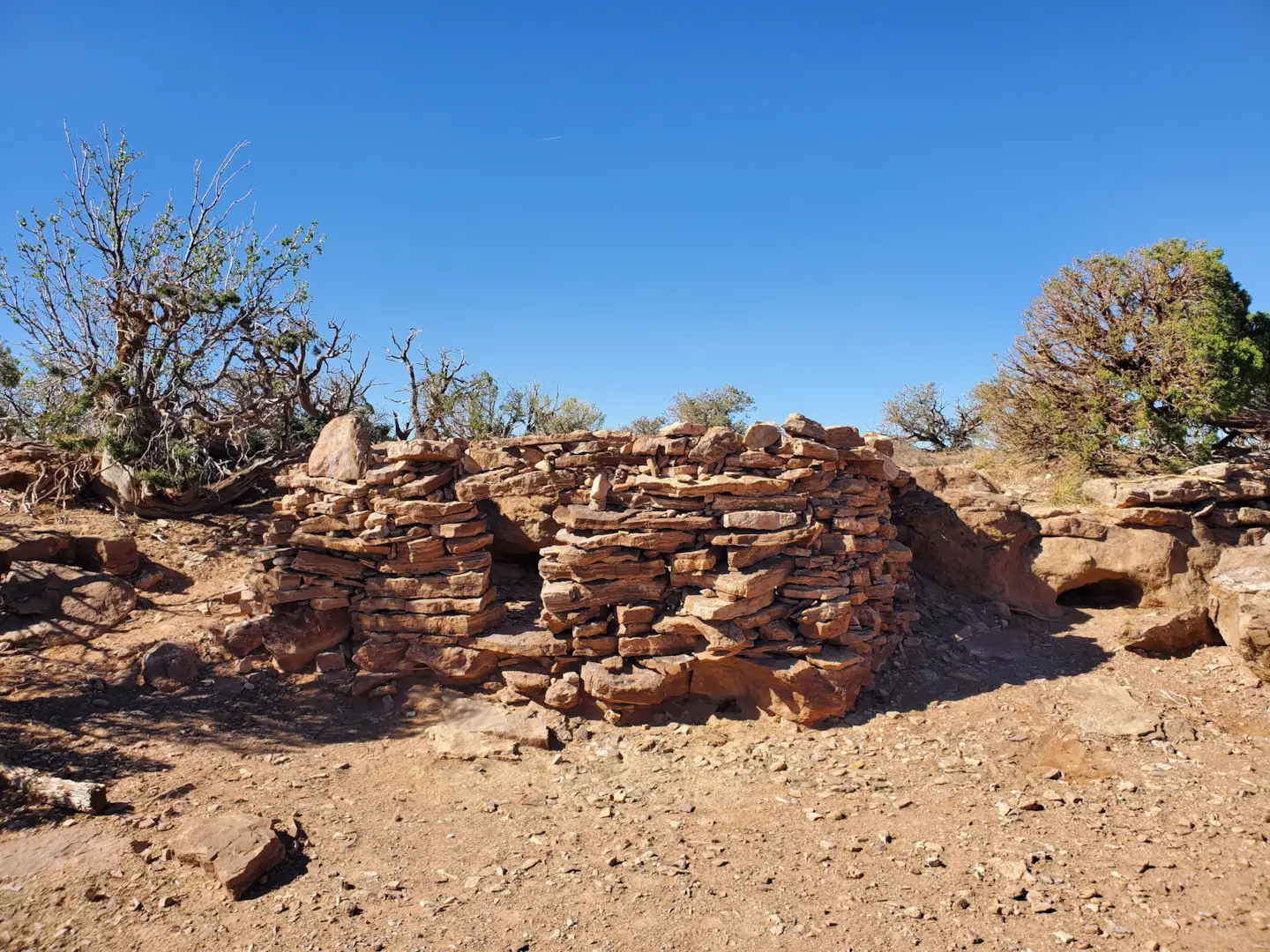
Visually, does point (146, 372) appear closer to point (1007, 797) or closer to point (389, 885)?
point (389, 885)

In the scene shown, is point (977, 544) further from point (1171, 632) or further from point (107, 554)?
point (107, 554)

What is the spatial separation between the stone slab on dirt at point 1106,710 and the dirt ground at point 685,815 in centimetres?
3

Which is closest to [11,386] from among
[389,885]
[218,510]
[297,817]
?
[218,510]

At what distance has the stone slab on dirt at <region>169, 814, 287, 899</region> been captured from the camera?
3846 millimetres

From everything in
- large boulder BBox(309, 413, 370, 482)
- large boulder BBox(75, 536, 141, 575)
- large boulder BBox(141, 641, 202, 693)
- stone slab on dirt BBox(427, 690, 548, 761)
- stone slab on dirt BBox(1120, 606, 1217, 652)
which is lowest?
stone slab on dirt BBox(427, 690, 548, 761)

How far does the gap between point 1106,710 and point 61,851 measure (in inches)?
272

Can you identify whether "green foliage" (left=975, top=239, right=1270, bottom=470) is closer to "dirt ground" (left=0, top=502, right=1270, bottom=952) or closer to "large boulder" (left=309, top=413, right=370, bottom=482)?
"dirt ground" (left=0, top=502, right=1270, bottom=952)

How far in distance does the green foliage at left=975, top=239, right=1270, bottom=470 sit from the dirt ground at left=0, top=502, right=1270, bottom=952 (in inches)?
148

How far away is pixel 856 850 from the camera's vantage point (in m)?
4.29

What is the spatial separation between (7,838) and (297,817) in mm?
1500

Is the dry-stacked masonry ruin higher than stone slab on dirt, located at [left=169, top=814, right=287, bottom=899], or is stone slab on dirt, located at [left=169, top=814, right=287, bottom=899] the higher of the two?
the dry-stacked masonry ruin

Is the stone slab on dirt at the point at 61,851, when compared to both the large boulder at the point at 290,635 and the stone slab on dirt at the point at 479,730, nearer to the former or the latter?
the stone slab on dirt at the point at 479,730

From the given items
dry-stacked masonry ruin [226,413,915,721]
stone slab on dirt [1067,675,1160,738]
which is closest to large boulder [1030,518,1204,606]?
stone slab on dirt [1067,675,1160,738]

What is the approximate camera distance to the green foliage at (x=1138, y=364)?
8.76m
